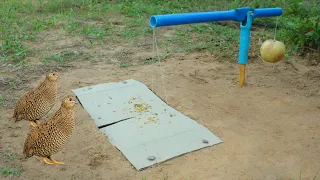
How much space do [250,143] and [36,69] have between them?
3030 millimetres

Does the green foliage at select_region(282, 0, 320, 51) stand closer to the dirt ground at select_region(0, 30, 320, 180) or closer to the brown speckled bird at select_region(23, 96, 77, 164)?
the dirt ground at select_region(0, 30, 320, 180)

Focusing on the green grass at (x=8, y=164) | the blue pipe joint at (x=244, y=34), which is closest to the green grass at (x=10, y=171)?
the green grass at (x=8, y=164)

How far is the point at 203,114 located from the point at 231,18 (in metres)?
1.08

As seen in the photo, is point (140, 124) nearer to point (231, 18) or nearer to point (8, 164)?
point (8, 164)

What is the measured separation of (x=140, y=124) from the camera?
3.48 metres

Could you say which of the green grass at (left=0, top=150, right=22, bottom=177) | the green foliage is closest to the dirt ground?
the green grass at (left=0, top=150, right=22, bottom=177)

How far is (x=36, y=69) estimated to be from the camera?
4.77 m

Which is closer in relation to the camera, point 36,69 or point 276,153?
point 276,153

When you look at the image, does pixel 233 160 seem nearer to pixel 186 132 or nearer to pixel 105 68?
pixel 186 132

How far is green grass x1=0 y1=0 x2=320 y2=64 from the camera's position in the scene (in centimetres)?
530

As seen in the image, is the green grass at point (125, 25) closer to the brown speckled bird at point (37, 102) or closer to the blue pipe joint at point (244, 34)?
the blue pipe joint at point (244, 34)

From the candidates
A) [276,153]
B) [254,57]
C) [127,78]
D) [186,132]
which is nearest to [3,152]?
[186,132]

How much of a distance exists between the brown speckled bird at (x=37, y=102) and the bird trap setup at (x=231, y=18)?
1113mm

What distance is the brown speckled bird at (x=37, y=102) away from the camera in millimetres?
3203
